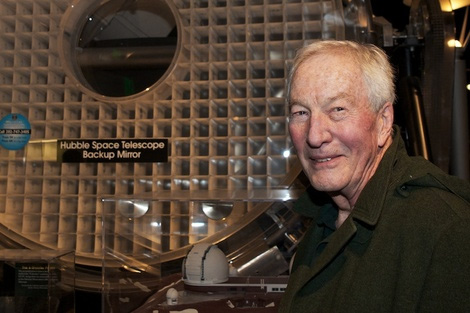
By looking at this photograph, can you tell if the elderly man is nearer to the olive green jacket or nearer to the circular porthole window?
the olive green jacket

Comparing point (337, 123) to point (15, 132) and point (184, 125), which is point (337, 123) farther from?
point (15, 132)

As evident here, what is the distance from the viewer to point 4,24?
6.14ft

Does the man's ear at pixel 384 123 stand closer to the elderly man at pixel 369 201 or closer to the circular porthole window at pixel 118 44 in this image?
the elderly man at pixel 369 201

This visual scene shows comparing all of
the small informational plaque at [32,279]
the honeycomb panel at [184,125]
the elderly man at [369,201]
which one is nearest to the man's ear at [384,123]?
the elderly man at [369,201]

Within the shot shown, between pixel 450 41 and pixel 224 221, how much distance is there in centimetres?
91

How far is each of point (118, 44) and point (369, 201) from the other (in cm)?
120

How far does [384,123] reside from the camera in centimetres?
120

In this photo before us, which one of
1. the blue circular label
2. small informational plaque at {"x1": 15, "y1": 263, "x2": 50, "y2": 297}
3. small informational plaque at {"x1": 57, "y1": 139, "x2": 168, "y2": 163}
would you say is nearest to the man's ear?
small informational plaque at {"x1": 57, "y1": 139, "x2": 168, "y2": 163}

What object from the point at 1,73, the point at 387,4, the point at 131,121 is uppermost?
the point at 387,4

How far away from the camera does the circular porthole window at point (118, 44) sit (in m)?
1.86

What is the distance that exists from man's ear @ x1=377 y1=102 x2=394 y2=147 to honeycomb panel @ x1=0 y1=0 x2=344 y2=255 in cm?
48

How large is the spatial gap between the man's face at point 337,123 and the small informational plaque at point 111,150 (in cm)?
62

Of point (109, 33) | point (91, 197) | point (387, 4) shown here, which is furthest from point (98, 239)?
point (387, 4)

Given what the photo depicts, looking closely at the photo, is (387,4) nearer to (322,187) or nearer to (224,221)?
(224,221)
